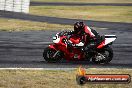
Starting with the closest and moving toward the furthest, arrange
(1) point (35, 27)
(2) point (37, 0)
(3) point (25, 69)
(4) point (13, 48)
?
(3) point (25, 69)
(4) point (13, 48)
(1) point (35, 27)
(2) point (37, 0)

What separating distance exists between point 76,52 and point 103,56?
1.11 metres

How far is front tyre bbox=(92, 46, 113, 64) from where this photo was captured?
16.1 m

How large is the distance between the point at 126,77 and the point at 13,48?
979cm

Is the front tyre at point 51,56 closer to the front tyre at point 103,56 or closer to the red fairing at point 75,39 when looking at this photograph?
the red fairing at point 75,39

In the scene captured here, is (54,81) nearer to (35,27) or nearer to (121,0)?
(35,27)

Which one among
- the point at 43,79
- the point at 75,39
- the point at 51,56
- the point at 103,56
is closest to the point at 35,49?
the point at 51,56

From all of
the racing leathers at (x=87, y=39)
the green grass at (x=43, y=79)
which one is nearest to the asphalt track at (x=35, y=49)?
the racing leathers at (x=87, y=39)

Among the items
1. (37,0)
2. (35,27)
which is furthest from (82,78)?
(37,0)

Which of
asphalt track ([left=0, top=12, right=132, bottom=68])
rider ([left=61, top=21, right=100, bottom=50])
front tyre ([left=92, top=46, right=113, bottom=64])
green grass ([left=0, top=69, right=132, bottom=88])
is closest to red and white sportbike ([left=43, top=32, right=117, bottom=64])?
front tyre ([left=92, top=46, right=113, bottom=64])

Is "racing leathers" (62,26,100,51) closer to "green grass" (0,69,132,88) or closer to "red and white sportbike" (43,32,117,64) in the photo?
"red and white sportbike" (43,32,117,64)

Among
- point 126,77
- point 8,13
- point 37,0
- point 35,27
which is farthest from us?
point 37,0

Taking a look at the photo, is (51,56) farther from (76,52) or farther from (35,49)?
(35,49)

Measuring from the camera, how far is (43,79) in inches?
500

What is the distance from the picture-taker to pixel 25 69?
14461 millimetres
